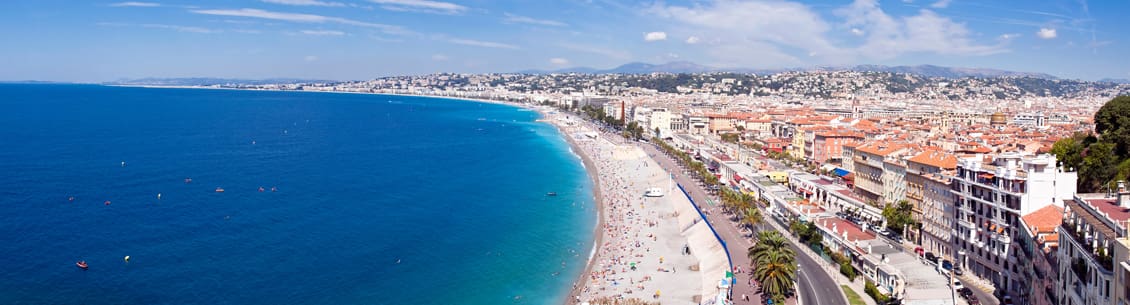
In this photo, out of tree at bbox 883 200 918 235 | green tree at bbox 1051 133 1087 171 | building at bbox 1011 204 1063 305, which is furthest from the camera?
tree at bbox 883 200 918 235

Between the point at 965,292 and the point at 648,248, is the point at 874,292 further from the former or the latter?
the point at 648,248

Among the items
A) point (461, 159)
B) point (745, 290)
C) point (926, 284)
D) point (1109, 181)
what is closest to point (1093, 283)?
point (926, 284)

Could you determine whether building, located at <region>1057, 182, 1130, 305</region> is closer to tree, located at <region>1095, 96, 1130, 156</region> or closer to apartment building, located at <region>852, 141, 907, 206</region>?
tree, located at <region>1095, 96, 1130, 156</region>

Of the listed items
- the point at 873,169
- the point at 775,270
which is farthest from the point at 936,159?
the point at 775,270

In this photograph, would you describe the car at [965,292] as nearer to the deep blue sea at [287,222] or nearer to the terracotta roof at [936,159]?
the terracotta roof at [936,159]

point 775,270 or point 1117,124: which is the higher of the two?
Answer: point 1117,124

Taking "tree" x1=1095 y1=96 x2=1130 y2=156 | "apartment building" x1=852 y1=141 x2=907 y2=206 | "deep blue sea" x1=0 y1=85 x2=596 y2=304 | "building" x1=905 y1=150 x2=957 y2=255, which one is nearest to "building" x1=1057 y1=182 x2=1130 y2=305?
"building" x1=905 y1=150 x2=957 y2=255

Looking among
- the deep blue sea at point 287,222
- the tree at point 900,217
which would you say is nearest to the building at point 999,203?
the tree at point 900,217
